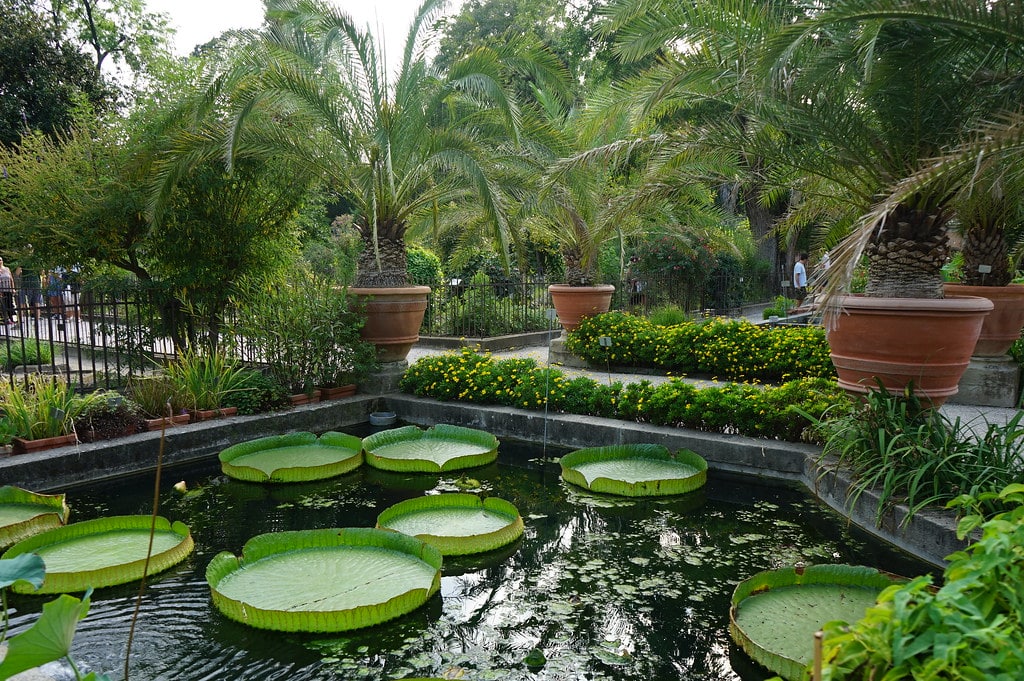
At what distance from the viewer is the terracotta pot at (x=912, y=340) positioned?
545cm

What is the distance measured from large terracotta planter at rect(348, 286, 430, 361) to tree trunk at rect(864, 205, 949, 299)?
17.4 ft

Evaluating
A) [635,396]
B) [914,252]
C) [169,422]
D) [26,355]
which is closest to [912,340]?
[914,252]

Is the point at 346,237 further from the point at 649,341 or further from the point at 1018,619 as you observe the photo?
the point at 1018,619

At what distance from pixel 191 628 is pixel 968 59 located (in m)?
6.46

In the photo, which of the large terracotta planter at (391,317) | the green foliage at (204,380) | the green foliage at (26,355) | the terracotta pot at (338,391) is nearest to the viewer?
the green foliage at (204,380)

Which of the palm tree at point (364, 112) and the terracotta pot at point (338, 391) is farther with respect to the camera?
the terracotta pot at point (338, 391)

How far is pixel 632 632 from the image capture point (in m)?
3.86

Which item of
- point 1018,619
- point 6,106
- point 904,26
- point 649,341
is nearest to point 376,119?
point 649,341

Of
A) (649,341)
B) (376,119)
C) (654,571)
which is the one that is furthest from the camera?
(649,341)

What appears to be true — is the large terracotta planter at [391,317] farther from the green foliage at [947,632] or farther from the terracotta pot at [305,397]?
the green foliage at [947,632]

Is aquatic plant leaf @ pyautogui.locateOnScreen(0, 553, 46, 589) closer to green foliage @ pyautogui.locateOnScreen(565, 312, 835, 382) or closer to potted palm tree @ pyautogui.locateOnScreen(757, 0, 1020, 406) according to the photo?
potted palm tree @ pyautogui.locateOnScreen(757, 0, 1020, 406)

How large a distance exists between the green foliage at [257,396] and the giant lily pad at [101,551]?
270 cm

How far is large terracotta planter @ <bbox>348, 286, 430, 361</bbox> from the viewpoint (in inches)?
356

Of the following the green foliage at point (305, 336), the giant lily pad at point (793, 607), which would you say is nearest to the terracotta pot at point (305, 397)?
the green foliage at point (305, 336)
